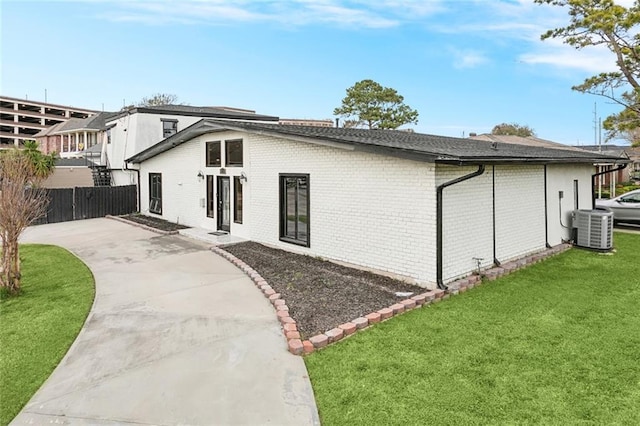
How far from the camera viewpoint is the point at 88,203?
18.2 metres

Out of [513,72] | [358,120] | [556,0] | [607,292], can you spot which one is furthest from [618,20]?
[358,120]

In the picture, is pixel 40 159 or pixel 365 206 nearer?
pixel 365 206

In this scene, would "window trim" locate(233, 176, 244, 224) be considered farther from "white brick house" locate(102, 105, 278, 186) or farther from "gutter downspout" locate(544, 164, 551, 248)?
"white brick house" locate(102, 105, 278, 186)

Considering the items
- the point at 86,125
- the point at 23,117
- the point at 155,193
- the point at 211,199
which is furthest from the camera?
the point at 23,117

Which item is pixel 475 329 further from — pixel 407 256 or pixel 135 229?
pixel 135 229

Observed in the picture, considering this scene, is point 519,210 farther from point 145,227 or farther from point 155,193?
point 155,193

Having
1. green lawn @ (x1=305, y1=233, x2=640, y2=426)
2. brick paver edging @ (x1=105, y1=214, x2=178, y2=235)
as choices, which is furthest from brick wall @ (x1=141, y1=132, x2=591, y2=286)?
brick paver edging @ (x1=105, y1=214, x2=178, y2=235)

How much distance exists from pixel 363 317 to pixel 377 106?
34.1 m

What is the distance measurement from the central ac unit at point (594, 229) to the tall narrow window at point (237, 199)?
9.79m

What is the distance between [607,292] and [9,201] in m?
10.5

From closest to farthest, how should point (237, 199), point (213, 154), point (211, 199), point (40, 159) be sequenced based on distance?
point (237, 199) → point (213, 154) → point (211, 199) → point (40, 159)

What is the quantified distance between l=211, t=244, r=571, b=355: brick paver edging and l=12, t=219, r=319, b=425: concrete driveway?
154 mm

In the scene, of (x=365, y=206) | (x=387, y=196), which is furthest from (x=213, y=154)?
(x=387, y=196)

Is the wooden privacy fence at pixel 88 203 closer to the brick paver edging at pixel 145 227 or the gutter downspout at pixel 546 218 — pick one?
the brick paver edging at pixel 145 227
